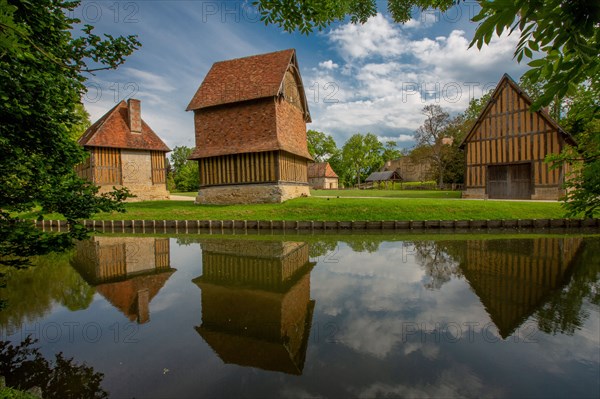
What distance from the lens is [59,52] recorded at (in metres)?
3.61

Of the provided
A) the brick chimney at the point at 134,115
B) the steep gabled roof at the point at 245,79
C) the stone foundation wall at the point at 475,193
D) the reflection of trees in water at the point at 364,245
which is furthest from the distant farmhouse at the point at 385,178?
the reflection of trees in water at the point at 364,245

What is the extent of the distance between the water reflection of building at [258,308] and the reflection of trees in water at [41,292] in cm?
263

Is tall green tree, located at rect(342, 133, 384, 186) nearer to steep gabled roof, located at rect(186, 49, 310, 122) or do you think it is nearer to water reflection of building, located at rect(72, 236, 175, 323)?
steep gabled roof, located at rect(186, 49, 310, 122)

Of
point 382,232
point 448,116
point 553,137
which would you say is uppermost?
point 448,116

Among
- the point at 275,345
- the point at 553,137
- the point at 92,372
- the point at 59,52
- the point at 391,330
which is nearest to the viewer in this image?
the point at 59,52

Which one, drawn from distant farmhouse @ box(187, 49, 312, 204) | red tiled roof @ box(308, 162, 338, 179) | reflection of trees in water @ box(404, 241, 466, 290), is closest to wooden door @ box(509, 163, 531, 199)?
reflection of trees in water @ box(404, 241, 466, 290)

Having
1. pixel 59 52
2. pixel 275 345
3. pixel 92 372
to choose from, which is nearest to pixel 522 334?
pixel 275 345

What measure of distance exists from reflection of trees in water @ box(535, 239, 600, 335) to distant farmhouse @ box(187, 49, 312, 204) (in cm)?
1583

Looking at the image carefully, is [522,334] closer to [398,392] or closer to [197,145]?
[398,392]

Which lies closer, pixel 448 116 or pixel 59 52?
pixel 59 52

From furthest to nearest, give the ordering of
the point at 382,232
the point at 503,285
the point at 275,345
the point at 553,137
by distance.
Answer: the point at 553,137, the point at 382,232, the point at 503,285, the point at 275,345

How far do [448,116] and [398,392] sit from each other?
39657 mm

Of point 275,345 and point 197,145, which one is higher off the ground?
point 197,145

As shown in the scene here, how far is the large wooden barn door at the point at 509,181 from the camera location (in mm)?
22344
